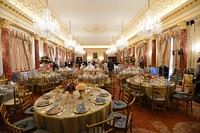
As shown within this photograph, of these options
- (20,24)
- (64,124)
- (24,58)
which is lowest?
(64,124)

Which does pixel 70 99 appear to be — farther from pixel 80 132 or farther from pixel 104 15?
pixel 104 15

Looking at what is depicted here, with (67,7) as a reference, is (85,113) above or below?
below

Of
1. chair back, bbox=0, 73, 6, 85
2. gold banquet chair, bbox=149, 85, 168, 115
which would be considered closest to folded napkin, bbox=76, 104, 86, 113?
gold banquet chair, bbox=149, 85, 168, 115

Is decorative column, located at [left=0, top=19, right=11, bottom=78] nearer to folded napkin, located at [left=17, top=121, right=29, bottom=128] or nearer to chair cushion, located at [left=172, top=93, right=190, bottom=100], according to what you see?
folded napkin, located at [left=17, top=121, right=29, bottom=128]

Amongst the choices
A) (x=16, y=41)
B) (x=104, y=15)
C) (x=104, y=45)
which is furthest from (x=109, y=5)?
(x=104, y=45)

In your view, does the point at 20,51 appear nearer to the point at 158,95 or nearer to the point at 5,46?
the point at 5,46

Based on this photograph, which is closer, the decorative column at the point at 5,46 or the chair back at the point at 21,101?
the chair back at the point at 21,101

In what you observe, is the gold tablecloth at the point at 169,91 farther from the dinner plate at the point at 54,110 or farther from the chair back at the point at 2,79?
the chair back at the point at 2,79

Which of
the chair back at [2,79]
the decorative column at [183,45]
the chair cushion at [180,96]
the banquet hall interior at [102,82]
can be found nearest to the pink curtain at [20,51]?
the banquet hall interior at [102,82]

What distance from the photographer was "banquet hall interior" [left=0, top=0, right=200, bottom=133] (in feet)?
7.18

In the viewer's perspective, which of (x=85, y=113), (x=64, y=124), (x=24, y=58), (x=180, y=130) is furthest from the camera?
(x=24, y=58)

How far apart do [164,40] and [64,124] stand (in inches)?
326

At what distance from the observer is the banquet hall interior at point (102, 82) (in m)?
2.19

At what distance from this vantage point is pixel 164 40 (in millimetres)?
7797
